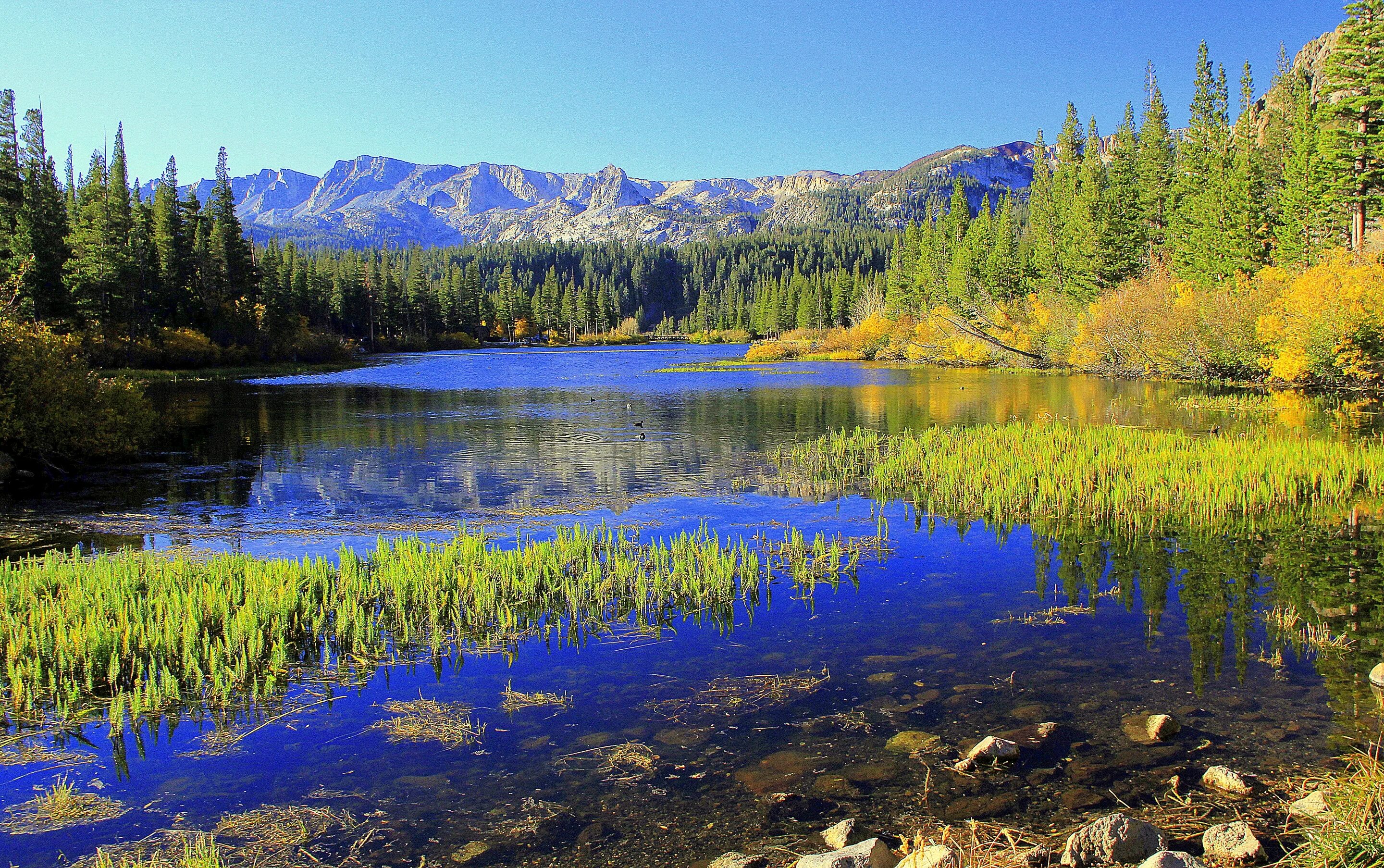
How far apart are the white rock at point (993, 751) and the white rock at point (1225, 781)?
138cm

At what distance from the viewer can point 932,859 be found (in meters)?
5.01

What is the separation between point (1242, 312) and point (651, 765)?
44.7 m

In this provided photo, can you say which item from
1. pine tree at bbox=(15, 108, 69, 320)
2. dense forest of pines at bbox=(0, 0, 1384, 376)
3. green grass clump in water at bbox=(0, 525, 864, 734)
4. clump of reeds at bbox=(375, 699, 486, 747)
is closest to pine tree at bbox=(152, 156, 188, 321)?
dense forest of pines at bbox=(0, 0, 1384, 376)

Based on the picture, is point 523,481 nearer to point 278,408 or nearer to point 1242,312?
point 278,408

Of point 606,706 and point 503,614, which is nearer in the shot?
point 606,706


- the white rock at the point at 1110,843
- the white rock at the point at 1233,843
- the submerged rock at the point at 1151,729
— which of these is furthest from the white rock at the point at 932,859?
the submerged rock at the point at 1151,729

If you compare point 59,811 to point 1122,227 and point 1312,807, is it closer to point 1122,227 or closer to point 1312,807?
point 1312,807

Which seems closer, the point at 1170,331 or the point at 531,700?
the point at 531,700

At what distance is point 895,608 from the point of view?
11.4 metres

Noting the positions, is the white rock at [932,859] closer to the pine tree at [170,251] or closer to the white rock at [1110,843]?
the white rock at [1110,843]

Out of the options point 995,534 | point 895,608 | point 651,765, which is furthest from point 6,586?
point 995,534

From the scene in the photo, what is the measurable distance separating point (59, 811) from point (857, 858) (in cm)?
604

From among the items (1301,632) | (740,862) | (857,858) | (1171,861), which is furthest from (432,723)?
(1301,632)

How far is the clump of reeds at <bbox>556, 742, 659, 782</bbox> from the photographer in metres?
7.08
